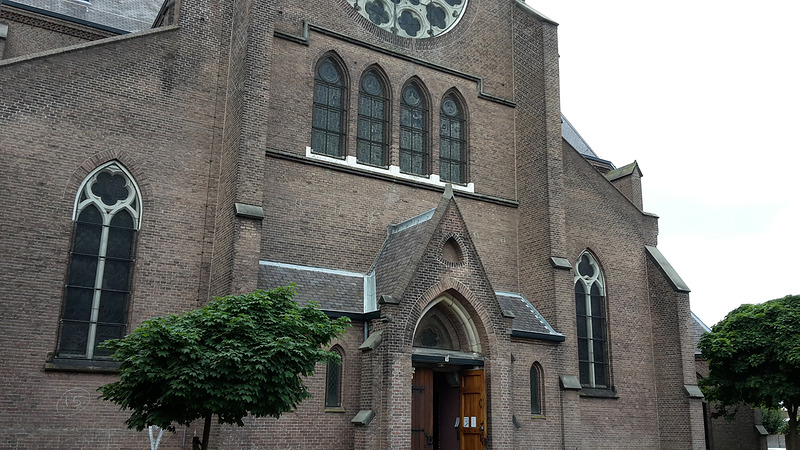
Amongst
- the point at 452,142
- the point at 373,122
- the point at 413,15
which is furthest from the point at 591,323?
the point at 413,15

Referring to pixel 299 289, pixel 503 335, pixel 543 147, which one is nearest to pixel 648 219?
pixel 543 147

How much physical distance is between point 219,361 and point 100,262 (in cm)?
596

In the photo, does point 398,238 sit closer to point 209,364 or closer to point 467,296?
point 467,296

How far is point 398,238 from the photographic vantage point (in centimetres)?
1816

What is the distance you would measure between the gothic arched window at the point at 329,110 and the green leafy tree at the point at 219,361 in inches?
287

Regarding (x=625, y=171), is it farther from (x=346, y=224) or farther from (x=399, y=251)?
(x=346, y=224)

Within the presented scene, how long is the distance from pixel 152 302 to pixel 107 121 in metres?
4.07

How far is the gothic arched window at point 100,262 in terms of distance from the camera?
15.0 meters

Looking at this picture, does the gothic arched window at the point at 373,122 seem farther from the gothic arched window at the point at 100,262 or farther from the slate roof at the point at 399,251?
the gothic arched window at the point at 100,262

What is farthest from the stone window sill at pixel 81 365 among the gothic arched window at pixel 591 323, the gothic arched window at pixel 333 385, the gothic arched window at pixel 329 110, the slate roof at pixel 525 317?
the gothic arched window at pixel 591 323

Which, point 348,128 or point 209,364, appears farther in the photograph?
point 348,128

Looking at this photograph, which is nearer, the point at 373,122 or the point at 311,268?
the point at 311,268

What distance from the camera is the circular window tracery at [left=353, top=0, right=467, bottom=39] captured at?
67.5 ft

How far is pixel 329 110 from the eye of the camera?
62.1 feet
